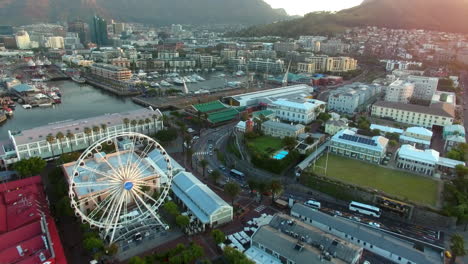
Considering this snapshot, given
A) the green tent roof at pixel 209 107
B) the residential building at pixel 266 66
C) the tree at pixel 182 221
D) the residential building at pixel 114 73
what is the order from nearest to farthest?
the tree at pixel 182 221, the green tent roof at pixel 209 107, the residential building at pixel 114 73, the residential building at pixel 266 66

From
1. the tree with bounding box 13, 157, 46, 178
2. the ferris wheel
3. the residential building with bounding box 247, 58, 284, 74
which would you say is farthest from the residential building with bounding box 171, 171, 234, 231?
the residential building with bounding box 247, 58, 284, 74

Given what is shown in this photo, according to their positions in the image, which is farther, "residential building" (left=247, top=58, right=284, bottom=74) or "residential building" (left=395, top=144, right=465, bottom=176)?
"residential building" (left=247, top=58, right=284, bottom=74)

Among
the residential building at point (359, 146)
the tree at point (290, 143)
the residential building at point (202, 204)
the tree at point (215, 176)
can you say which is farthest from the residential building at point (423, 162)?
the residential building at point (202, 204)

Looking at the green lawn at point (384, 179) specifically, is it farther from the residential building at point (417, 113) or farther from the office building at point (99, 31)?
the office building at point (99, 31)

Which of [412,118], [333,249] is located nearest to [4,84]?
[333,249]

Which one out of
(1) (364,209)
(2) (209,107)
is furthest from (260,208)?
(2) (209,107)

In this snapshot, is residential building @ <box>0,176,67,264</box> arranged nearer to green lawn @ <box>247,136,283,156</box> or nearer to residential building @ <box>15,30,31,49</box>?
green lawn @ <box>247,136,283,156</box>
